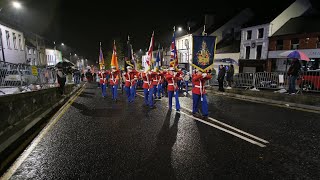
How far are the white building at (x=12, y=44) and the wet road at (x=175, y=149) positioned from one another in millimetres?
30275

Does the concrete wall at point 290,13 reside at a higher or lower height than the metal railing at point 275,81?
higher

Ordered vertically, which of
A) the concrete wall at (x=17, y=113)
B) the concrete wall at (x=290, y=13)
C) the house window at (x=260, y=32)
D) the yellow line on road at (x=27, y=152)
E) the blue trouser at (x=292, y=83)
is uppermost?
the concrete wall at (x=290, y=13)

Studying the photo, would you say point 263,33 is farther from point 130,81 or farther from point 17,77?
point 17,77

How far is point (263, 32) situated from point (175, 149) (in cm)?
3225

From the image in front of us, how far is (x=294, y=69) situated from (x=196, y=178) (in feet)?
33.5

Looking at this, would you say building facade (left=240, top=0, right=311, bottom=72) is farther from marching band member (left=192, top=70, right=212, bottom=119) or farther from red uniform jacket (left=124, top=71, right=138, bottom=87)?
marching band member (left=192, top=70, right=212, bottom=119)

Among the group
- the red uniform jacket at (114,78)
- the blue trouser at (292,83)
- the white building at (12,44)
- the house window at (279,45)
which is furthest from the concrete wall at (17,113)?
the house window at (279,45)

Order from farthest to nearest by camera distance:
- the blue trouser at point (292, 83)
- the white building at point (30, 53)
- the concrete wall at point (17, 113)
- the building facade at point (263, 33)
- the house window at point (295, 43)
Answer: the white building at point (30, 53) < the building facade at point (263, 33) < the house window at point (295, 43) < the blue trouser at point (292, 83) < the concrete wall at point (17, 113)

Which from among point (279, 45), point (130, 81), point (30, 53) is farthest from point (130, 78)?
point (30, 53)

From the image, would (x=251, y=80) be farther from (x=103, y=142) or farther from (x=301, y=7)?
(x=301, y=7)

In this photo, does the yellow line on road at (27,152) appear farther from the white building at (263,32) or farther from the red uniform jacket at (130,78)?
the white building at (263,32)

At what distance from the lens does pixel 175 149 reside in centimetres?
465

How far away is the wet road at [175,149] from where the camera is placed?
3619 millimetres

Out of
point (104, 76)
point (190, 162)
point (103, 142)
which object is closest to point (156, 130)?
point (103, 142)
